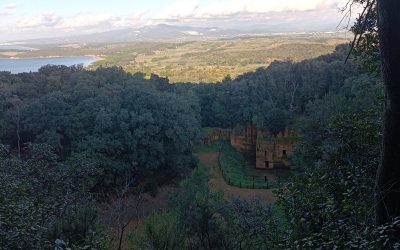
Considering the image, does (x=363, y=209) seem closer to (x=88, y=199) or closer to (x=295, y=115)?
(x=88, y=199)

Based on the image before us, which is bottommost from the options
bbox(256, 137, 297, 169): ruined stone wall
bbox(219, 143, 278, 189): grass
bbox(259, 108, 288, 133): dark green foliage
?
bbox(219, 143, 278, 189): grass

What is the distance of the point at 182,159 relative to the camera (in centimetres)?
2355

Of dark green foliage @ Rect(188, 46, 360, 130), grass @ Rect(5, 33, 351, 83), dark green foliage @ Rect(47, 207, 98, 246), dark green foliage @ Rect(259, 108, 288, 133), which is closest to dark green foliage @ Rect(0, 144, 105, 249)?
dark green foliage @ Rect(47, 207, 98, 246)

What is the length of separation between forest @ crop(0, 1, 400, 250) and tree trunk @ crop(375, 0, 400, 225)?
2cm

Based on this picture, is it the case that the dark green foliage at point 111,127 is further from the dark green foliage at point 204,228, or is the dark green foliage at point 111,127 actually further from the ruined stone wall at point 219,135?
the dark green foliage at point 204,228

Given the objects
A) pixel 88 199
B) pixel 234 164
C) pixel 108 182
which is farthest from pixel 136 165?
pixel 88 199

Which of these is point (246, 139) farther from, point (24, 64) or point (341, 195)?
point (24, 64)

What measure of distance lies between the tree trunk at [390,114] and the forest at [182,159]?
0.08 feet

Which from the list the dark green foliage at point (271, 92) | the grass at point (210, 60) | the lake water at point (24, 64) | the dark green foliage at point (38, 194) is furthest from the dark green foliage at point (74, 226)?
the grass at point (210, 60)

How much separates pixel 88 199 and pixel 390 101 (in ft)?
31.2

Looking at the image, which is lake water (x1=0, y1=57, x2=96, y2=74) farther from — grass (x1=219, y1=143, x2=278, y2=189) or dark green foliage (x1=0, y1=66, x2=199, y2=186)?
grass (x1=219, y1=143, x2=278, y2=189)

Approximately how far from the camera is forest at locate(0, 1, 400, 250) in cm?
475

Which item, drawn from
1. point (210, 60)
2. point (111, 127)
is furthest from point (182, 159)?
point (210, 60)

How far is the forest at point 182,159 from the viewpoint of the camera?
15.6 ft
